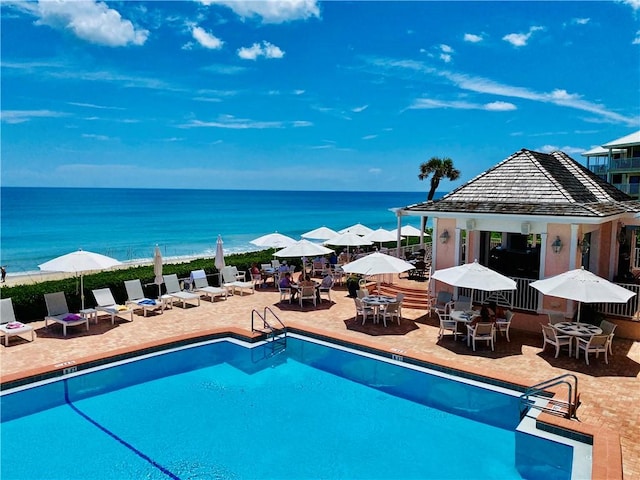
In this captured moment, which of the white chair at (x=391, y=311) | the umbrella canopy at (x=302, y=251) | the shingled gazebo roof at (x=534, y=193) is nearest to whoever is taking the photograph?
the shingled gazebo roof at (x=534, y=193)

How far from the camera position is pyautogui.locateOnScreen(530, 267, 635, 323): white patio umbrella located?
10.6 meters

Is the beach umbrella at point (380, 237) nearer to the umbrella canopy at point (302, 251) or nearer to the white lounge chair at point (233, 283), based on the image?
the umbrella canopy at point (302, 251)

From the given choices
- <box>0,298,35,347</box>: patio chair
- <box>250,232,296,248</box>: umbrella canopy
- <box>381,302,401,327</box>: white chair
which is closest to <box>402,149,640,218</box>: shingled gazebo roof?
<box>381,302,401,327</box>: white chair

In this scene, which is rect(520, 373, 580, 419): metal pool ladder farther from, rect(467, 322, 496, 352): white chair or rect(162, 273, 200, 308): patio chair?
rect(162, 273, 200, 308): patio chair

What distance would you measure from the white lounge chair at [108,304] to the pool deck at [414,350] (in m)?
0.45

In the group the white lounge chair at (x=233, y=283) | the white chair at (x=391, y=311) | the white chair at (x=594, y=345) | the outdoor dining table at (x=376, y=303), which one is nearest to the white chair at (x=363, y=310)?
the outdoor dining table at (x=376, y=303)

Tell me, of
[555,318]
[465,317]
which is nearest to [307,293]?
[465,317]

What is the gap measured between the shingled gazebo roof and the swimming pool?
640cm

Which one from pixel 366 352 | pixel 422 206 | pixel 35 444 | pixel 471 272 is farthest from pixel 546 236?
pixel 35 444

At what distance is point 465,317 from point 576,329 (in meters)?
2.81

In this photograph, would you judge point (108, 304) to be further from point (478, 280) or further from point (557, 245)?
point (557, 245)

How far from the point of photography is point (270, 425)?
8.98 metres

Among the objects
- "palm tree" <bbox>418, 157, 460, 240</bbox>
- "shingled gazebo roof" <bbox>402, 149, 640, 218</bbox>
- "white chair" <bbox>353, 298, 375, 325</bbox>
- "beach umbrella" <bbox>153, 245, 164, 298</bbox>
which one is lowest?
"white chair" <bbox>353, 298, 375, 325</bbox>

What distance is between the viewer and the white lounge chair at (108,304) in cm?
1455
